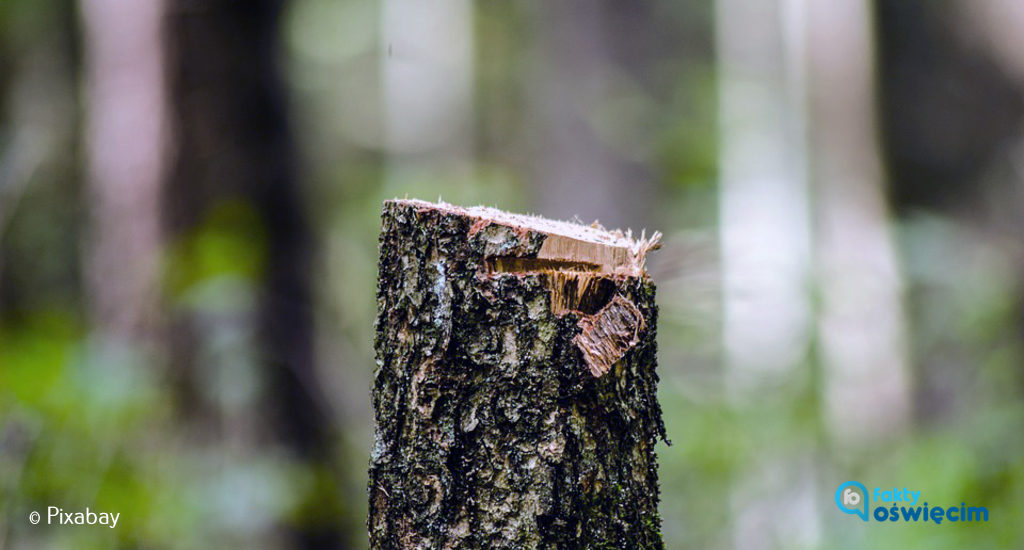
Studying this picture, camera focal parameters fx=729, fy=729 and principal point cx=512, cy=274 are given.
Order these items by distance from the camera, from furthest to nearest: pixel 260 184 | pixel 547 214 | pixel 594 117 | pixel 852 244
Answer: pixel 852 244, pixel 547 214, pixel 594 117, pixel 260 184

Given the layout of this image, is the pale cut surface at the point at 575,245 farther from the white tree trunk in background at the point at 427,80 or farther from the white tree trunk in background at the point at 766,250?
the white tree trunk in background at the point at 427,80

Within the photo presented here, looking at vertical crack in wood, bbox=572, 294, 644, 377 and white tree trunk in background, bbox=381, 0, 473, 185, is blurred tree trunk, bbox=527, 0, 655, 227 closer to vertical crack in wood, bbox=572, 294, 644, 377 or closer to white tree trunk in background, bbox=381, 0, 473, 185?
vertical crack in wood, bbox=572, 294, 644, 377

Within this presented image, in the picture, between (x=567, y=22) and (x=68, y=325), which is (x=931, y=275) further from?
(x=68, y=325)

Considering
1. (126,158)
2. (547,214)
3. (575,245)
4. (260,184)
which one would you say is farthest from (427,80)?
(575,245)

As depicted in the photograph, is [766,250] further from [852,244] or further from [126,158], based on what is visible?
[126,158]

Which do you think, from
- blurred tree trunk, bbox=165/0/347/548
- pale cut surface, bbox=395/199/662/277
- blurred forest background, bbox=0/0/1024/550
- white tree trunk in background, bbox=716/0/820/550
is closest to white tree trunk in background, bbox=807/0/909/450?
blurred forest background, bbox=0/0/1024/550

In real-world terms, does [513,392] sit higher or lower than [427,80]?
lower
